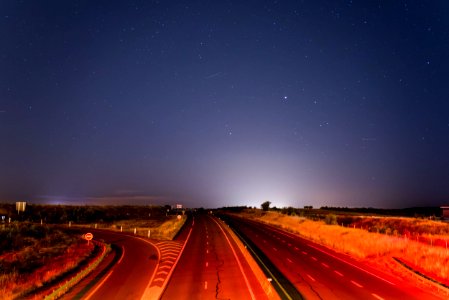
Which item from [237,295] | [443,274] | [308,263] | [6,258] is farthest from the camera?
[6,258]

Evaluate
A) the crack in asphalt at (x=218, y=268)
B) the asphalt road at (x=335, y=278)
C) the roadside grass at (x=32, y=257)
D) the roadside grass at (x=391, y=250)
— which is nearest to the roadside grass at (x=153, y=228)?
the roadside grass at (x=32, y=257)

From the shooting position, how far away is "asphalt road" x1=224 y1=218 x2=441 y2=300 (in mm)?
18984

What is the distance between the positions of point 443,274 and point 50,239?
131 feet

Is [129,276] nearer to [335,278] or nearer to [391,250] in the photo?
[335,278]

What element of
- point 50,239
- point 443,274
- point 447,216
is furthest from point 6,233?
point 447,216

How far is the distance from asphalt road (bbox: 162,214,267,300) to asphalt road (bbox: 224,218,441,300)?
7.78 feet

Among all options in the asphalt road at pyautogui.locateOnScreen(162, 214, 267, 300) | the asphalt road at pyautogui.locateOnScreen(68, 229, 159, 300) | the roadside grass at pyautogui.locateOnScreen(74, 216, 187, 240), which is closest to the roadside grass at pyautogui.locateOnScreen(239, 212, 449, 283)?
the asphalt road at pyautogui.locateOnScreen(162, 214, 267, 300)

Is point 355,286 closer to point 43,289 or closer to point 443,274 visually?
point 443,274

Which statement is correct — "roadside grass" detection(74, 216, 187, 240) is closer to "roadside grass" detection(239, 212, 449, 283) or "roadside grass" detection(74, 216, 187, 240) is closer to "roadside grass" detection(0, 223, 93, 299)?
"roadside grass" detection(0, 223, 93, 299)

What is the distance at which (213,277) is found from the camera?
76.5 ft

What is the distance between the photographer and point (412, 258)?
29406mm

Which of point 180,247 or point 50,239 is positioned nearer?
point 180,247

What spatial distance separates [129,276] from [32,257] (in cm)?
1601

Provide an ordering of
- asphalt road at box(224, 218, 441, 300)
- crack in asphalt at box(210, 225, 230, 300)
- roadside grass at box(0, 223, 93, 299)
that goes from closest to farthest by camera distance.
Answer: asphalt road at box(224, 218, 441, 300) → crack in asphalt at box(210, 225, 230, 300) → roadside grass at box(0, 223, 93, 299)
